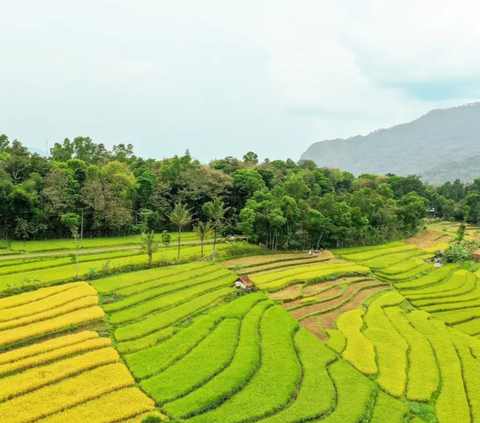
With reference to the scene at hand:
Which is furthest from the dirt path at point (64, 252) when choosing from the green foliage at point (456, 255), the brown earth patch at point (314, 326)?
the green foliage at point (456, 255)

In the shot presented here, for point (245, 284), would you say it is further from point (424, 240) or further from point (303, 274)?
point (424, 240)

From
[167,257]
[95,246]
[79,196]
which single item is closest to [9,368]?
[167,257]

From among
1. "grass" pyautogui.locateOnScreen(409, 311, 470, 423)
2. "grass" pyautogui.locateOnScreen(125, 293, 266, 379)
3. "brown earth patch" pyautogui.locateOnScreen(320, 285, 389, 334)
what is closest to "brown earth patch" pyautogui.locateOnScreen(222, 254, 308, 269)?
"brown earth patch" pyautogui.locateOnScreen(320, 285, 389, 334)

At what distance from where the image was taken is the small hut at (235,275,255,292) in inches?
1124

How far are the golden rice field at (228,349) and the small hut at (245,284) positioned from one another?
615mm

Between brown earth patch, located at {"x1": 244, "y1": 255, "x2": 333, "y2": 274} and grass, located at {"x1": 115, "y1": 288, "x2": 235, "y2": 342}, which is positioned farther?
brown earth patch, located at {"x1": 244, "y1": 255, "x2": 333, "y2": 274}

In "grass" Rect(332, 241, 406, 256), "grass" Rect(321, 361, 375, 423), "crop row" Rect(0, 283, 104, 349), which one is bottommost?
"grass" Rect(321, 361, 375, 423)

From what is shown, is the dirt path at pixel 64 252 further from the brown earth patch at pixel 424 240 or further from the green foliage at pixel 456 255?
the brown earth patch at pixel 424 240

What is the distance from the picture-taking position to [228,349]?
62.2 ft

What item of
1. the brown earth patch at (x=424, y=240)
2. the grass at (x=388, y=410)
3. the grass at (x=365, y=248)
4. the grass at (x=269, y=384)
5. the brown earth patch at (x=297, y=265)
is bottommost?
the grass at (x=388, y=410)

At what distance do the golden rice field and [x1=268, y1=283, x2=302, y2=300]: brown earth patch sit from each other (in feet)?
0.52

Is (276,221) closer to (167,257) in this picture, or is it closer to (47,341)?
(167,257)

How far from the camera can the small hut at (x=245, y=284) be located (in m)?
28.6

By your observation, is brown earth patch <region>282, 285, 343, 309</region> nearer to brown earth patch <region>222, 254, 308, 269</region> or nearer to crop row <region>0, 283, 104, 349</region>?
brown earth patch <region>222, 254, 308, 269</region>
